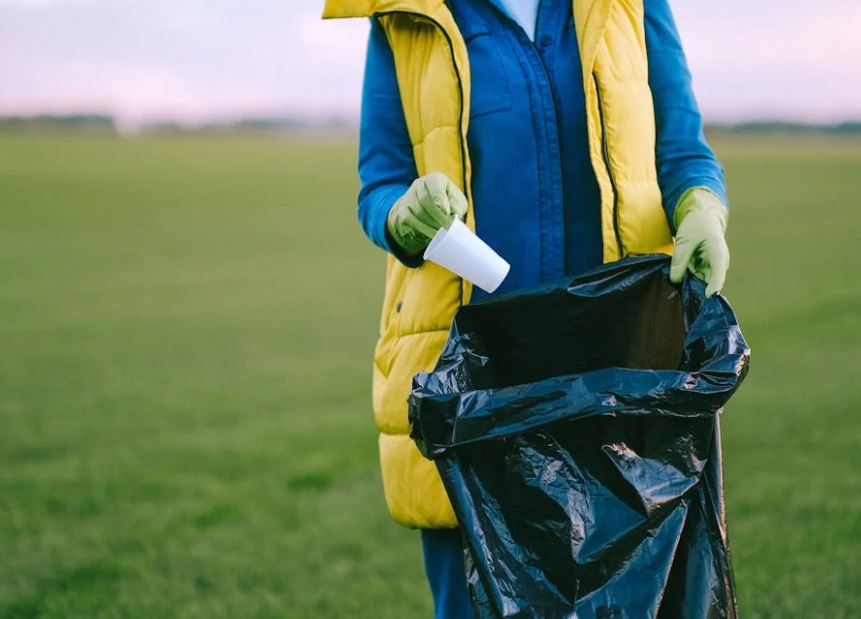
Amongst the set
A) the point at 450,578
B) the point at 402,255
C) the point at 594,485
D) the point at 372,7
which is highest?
the point at 372,7

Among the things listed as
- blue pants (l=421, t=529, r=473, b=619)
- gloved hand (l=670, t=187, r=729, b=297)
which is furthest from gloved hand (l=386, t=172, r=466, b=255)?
blue pants (l=421, t=529, r=473, b=619)

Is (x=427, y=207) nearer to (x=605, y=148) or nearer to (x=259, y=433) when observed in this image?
(x=605, y=148)

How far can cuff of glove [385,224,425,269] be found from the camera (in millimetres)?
1692

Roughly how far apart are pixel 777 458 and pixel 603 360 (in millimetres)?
2834

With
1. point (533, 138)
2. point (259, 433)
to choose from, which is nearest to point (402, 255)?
point (533, 138)

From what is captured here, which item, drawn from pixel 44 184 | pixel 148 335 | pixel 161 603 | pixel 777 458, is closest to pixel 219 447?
pixel 161 603

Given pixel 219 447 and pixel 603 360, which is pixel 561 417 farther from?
pixel 219 447

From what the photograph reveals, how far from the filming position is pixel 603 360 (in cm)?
170

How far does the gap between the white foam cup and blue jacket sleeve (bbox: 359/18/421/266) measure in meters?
0.17

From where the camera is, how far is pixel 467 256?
5.08 ft

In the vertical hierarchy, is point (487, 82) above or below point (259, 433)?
above

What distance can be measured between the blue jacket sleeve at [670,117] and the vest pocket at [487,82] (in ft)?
0.95

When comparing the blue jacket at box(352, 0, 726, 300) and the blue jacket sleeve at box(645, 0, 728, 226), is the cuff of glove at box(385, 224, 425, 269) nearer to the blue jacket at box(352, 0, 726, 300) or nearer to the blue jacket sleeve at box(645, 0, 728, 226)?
the blue jacket at box(352, 0, 726, 300)

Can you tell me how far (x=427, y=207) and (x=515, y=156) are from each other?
0.68 feet
